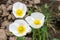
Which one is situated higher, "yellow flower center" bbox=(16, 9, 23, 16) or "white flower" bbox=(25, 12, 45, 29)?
"yellow flower center" bbox=(16, 9, 23, 16)

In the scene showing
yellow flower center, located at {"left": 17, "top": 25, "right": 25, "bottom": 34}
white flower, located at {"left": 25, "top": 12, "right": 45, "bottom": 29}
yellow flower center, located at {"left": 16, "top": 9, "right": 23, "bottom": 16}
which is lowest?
yellow flower center, located at {"left": 17, "top": 25, "right": 25, "bottom": 34}

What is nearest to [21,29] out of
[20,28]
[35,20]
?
[20,28]

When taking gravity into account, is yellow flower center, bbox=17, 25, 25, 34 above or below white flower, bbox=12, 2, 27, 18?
below

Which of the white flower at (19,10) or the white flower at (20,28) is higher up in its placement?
the white flower at (19,10)

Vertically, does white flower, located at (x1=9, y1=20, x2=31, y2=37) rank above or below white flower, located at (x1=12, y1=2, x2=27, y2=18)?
below

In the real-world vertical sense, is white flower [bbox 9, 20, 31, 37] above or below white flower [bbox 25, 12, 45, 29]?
below

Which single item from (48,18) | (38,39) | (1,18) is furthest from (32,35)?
(1,18)

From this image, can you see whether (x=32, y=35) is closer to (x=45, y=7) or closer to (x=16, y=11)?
(x=45, y=7)

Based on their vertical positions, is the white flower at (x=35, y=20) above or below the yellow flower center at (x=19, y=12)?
below

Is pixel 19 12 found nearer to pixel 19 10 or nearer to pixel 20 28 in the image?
pixel 19 10

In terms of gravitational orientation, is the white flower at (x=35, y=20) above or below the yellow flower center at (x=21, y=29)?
above

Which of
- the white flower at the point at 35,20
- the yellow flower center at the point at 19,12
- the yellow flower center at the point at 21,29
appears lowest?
the yellow flower center at the point at 21,29
